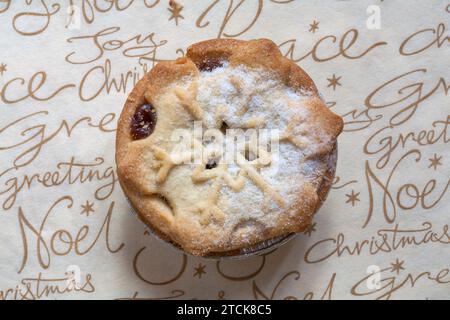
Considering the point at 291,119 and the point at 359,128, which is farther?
the point at 359,128

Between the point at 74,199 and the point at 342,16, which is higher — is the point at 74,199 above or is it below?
below

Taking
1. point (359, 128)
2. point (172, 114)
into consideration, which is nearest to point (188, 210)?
point (172, 114)

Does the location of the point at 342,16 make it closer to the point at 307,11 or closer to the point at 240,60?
the point at 307,11

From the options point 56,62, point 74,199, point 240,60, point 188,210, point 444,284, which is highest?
point 240,60

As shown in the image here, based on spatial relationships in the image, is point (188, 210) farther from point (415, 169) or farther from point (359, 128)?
point (415, 169)

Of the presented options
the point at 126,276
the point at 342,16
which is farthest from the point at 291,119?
the point at 126,276

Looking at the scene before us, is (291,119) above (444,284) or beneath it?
above
